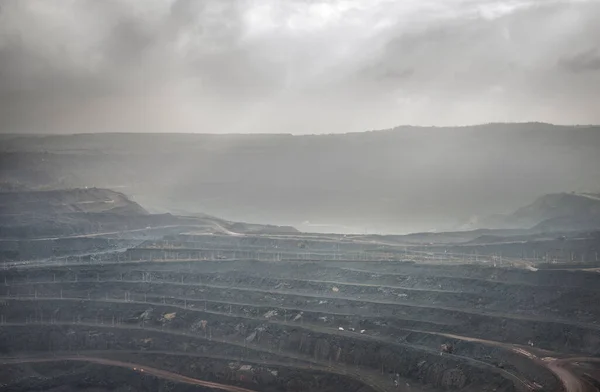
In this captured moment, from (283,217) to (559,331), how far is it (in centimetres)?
11840

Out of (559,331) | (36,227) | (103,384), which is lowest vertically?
(103,384)

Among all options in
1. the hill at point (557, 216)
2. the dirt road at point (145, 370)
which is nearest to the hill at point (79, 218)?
the hill at point (557, 216)

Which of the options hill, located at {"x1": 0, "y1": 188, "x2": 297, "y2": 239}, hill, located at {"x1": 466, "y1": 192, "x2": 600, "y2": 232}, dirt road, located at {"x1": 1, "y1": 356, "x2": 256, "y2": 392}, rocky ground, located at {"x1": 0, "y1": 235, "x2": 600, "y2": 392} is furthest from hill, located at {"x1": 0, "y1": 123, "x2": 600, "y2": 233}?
dirt road, located at {"x1": 1, "y1": 356, "x2": 256, "y2": 392}

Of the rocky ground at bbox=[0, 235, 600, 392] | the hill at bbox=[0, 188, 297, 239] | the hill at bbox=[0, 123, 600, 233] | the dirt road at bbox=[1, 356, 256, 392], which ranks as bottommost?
the dirt road at bbox=[1, 356, 256, 392]

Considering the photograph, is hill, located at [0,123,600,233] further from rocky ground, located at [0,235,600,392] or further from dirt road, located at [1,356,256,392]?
dirt road, located at [1,356,256,392]

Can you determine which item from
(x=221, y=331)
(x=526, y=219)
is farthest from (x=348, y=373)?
(x=526, y=219)

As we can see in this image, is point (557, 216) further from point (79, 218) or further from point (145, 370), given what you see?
point (145, 370)

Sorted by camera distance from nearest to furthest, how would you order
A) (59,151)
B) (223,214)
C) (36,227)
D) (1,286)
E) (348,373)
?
(348,373)
(1,286)
(36,227)
(223,214)
(59,151)

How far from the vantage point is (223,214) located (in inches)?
6767

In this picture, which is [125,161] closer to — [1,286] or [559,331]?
[1,286]

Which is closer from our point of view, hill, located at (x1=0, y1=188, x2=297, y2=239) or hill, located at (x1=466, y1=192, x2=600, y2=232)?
hill, located at (x1=0, y1=188, x2=297, y2=239)

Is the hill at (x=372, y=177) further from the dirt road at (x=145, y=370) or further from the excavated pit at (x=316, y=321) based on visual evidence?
the dirt road at (x=145, y=370)

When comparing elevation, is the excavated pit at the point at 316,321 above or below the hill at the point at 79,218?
below

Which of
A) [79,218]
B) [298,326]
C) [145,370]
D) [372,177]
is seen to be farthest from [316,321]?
[372,177]
